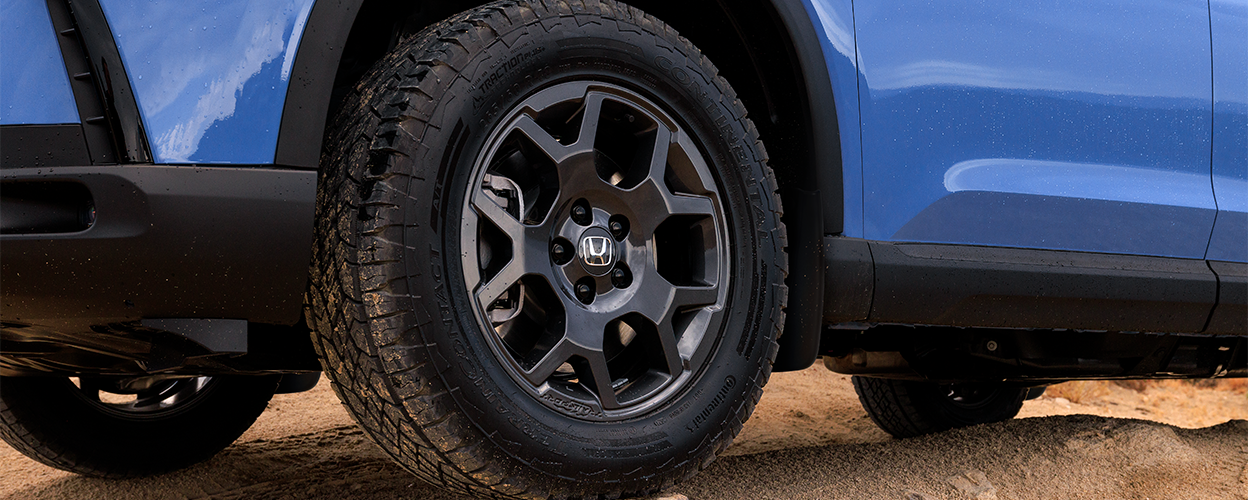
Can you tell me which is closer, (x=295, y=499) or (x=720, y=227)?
(x=720, y=227)

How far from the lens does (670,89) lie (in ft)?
5.73

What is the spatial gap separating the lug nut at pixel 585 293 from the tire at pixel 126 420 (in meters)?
1.63

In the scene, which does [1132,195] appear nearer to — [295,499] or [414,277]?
A: [414,277]

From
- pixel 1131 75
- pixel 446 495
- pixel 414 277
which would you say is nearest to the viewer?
pixel 414 277

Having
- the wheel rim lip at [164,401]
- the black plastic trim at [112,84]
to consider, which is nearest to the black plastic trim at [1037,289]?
the black plastic trim at [112,84]

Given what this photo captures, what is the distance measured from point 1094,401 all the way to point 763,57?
7.20m

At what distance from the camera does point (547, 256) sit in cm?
160

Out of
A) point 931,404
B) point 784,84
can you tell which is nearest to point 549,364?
point 784,84

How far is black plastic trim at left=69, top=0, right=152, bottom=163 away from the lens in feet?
4.26

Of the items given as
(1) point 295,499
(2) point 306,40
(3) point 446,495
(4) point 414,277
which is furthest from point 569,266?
(1) point 295,499

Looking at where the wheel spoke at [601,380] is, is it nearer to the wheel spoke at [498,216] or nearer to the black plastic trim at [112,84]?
the wheel spoke at [498,216]

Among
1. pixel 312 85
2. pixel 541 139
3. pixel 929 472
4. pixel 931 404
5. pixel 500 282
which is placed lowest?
pixel 931 404

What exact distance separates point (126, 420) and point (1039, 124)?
275cm

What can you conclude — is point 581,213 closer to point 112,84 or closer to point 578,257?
point 578,257
